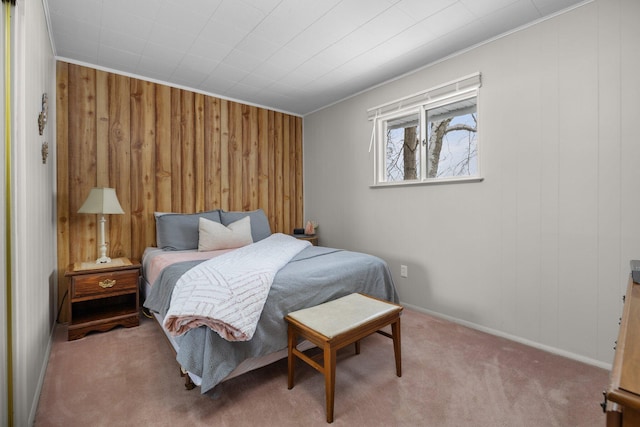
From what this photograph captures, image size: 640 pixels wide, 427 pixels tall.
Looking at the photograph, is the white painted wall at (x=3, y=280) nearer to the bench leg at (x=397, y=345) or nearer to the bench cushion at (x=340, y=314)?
the bench cushion at (x=340, y=314)

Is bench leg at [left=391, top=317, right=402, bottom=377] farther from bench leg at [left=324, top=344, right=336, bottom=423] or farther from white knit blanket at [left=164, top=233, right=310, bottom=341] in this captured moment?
white knit blanket at [left=164, top=233, right=310, bottom=341]

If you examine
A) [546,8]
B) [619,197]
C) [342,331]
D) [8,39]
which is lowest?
[342,331]

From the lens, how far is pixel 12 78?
4.17ft

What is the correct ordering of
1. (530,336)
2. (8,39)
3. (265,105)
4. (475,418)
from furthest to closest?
1. (265,105)
2. (530,336)
3. (475,418)
4. (8,39)

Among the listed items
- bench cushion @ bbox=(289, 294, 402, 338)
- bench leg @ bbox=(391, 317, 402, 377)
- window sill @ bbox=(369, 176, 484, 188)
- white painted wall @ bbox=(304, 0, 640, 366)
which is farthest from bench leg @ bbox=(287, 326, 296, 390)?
window sill @ bbox=(369, 176, 484, 188)

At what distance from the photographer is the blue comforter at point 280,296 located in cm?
152

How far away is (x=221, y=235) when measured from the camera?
3000 millimetres

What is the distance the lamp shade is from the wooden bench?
1.87 meters

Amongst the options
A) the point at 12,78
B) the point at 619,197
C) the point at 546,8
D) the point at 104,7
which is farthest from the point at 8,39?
the point at 619,197

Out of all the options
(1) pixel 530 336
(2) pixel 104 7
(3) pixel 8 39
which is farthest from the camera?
(1) pixel 530 336

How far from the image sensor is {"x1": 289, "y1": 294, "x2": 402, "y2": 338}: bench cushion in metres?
1.60

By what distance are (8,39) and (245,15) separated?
4.42ft

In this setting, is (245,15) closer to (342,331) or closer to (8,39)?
(8,39)

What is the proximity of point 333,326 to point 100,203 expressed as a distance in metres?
2.21
